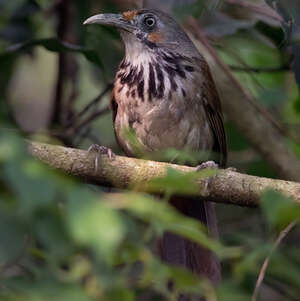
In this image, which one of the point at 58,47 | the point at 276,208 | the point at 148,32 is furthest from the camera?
the point at 148,32

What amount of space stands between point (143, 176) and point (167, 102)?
0.96 meters

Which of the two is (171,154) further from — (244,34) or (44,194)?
(244,34)

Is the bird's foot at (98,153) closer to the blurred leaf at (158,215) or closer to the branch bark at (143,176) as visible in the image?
the branch bark at (143,176)

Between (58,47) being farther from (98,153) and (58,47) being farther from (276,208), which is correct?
(276,208)

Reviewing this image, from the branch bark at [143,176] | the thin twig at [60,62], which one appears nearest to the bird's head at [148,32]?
the thin twig at [60,62]

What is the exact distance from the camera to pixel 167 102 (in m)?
4.11

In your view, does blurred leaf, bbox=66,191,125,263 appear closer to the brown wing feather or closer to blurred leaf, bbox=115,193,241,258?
blurred leaf, bbox=115,193,241,258

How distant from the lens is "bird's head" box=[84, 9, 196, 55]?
436 cm

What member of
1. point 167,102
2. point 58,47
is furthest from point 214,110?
point 58,47

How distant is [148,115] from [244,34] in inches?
44.7

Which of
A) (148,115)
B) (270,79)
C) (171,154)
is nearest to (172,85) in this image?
(148,115)

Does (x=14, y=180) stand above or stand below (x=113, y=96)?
above

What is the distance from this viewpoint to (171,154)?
2.08 m

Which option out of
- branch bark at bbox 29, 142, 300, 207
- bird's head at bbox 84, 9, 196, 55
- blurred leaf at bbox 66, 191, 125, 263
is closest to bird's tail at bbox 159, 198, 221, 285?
branch bark at bbox 29, 142, 300, 207
